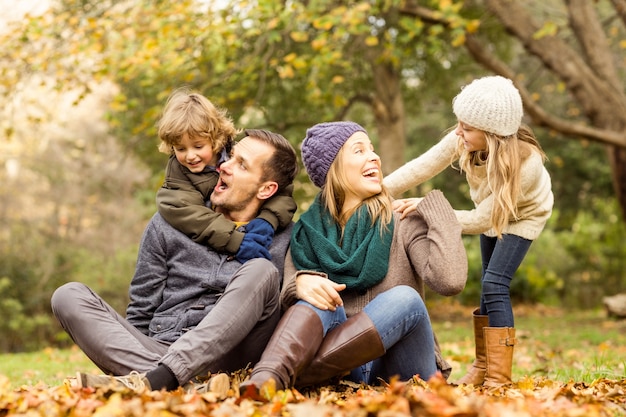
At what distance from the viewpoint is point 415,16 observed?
846 centimetres

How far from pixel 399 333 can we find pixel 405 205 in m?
0.70

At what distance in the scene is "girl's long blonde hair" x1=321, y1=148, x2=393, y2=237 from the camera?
328 cm

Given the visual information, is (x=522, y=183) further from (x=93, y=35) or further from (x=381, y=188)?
(x=93, y=35)

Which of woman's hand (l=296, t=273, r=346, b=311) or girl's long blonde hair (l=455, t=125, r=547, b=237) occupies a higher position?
girl's long blonde hair (l=455, t=125, r=547, b=237)

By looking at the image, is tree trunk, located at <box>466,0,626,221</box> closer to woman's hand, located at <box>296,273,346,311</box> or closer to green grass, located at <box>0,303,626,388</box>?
green grass, located at <box>0,303,626,388</box>

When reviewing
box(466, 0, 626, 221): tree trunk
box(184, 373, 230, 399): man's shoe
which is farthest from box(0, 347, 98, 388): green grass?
box(466, 0, 626, 221): tree trunk

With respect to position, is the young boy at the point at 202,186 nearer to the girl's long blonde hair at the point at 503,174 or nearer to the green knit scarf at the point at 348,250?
the green knit scarf at the point at 348,250

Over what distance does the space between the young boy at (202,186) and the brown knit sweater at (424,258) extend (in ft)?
0.74

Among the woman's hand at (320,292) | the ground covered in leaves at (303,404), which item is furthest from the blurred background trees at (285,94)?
the ground covered in leaves at (303,404)

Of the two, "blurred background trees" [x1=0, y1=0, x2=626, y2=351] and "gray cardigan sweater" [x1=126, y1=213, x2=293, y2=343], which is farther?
"blurred background trees" [x1=0, y1=0, x2=626, y2=351]

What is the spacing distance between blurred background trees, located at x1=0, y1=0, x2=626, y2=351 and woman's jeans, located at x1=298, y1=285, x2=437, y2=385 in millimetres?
4280

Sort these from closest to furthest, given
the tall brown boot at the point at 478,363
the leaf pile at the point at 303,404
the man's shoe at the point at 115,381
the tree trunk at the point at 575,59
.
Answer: the leaf pile at the point at 303,404 < the man's shoe at the point at 115,381 < the tall brown boot at the point at 478,363 < the tree trunk at the point at 575,59

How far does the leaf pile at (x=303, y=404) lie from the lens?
2055 millimetres

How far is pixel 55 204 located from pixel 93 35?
1079 cm
